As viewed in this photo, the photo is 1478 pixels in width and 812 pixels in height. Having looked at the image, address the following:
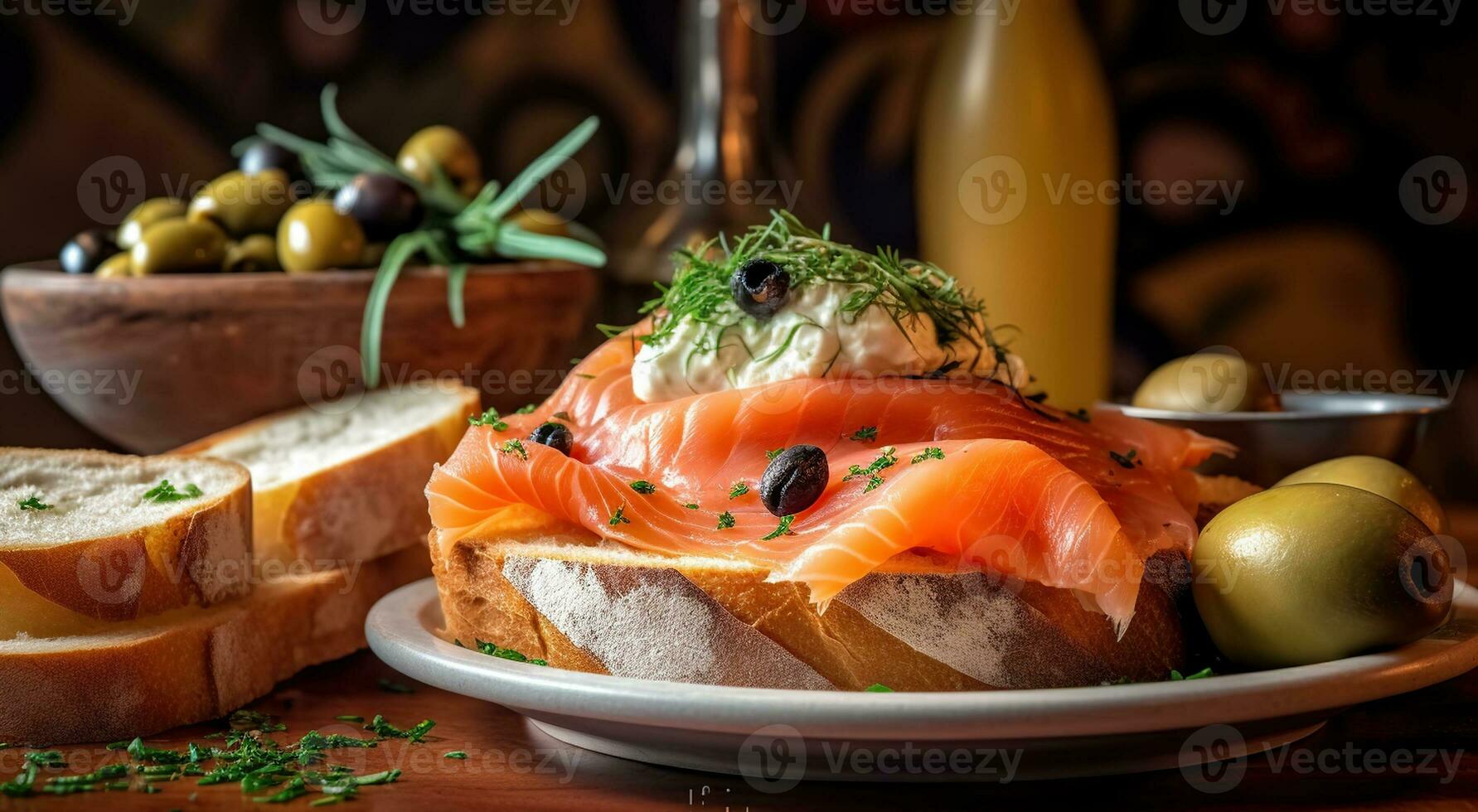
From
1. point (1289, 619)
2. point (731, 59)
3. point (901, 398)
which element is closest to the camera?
point (1289, 619)

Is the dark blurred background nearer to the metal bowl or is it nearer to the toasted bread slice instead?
the metal bowl

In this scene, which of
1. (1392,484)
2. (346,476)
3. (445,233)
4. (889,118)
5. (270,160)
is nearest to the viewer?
(1392,484)

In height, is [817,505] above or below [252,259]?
below

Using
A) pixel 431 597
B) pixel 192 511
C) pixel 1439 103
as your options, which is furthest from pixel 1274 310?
pixel 192 511

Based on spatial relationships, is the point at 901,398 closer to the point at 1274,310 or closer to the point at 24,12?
the point at 1274,310

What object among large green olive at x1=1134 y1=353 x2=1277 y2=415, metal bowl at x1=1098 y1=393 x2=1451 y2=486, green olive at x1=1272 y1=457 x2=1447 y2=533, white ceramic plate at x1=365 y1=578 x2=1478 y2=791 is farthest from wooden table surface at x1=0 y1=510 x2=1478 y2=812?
large green olive at x1=1134 y1=353 x2=1277 y2=415

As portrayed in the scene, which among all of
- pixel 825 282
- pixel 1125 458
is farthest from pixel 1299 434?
pixel 825 282

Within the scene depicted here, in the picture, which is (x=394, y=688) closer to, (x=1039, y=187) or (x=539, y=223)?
(x=539, y=223)
